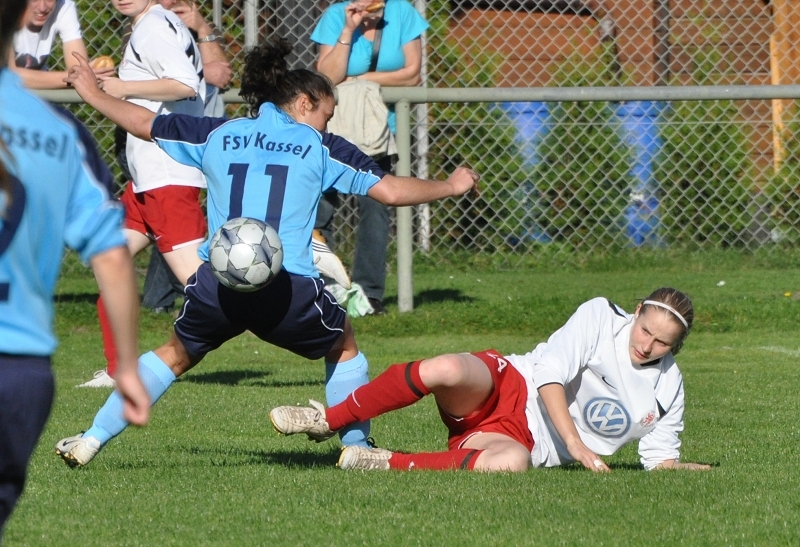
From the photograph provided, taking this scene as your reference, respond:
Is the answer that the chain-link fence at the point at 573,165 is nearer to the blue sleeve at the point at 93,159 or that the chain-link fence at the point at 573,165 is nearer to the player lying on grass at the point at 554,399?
the player lying on grass at the point at 554,399

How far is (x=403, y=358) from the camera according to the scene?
25.7ft

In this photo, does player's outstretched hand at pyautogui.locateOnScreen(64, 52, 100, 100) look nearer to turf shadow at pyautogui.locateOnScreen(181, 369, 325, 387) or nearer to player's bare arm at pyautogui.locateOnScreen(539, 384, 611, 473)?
player's bare arm at pyautogui.locateOnScreen(539, 384, 611, 473)

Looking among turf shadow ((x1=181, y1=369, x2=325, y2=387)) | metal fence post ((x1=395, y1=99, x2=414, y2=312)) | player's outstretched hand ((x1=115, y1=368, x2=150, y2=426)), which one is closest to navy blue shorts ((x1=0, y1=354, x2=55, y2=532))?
player's outstretched hand ((x1=115, y1=368, x2=150, y2=426))

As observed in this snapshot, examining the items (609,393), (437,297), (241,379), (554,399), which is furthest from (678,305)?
(437,297)

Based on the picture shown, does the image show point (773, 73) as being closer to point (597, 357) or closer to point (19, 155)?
point (597, 357)

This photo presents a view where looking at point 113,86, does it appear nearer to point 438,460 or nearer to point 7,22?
point 438,460

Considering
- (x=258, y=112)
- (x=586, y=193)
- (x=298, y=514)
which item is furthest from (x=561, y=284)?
(x=298, y=514)

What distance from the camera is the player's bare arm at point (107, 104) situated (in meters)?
4.79

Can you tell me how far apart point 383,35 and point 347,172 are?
13.5 ft

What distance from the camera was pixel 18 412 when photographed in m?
2.35

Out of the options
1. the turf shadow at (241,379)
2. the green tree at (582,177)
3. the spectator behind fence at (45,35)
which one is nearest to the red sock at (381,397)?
the turf shadow at (241,379)

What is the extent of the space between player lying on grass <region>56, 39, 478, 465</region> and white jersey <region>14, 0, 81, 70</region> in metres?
3.21

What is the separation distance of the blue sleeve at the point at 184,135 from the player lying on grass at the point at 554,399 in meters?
1.06

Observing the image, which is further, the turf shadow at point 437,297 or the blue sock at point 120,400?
the turf shadow at point 437,297
